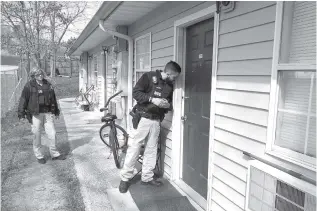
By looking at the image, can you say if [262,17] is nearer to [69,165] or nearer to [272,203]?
[272,203]

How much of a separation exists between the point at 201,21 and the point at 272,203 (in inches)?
83.7

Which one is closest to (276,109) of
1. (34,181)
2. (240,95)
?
(240,95)

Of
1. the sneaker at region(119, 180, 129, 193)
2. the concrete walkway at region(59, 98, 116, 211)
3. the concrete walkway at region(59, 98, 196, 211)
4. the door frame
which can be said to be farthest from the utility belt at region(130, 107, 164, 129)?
the concrete walkway at region(59, 98, 116, 211)

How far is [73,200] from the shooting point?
3510mm

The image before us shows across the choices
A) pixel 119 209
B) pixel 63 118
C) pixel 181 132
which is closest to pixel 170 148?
pixel 181 132

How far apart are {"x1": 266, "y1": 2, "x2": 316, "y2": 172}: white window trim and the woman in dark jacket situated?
3915 millimetres

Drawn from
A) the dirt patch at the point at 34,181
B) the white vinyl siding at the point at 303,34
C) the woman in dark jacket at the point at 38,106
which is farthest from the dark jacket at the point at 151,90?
the woman in dark jacket at the point at 38,106

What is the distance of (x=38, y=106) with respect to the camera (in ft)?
15.4

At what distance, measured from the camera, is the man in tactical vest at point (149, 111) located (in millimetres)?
3498

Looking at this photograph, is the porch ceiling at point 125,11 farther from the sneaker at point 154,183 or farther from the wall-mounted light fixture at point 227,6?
the sneaker at point 154,183

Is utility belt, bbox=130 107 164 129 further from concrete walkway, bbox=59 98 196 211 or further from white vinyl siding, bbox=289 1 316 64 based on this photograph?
white vinyl siding, bbox=289 1 316 64

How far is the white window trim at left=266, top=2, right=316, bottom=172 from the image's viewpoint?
186cm

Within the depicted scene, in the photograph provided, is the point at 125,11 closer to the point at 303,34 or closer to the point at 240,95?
the point at 240,95

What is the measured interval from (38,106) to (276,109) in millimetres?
3959
